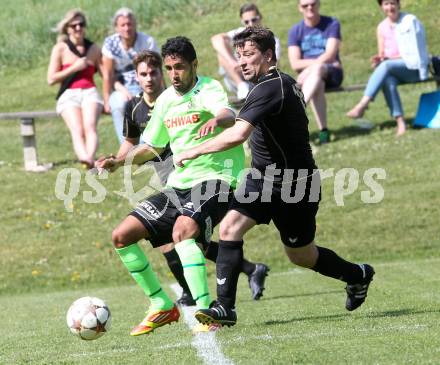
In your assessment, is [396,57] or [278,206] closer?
[278,206]

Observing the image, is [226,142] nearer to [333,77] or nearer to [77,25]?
[77,25]

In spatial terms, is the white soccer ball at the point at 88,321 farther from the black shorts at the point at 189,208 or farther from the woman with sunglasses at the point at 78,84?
the woman with sunglasses at the point at 78,84

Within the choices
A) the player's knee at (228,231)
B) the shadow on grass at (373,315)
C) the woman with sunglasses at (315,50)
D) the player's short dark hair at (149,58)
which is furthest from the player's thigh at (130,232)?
the woman with sunglasses at (315,50)

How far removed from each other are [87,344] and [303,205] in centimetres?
179

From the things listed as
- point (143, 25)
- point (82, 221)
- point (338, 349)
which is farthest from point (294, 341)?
point (143, 25)

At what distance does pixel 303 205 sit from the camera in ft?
24.5

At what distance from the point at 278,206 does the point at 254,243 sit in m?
6.44

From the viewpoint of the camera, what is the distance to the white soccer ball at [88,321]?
23.6ft

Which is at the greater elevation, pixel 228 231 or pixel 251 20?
pixel 251 20

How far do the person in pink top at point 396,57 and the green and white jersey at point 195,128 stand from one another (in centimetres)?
804

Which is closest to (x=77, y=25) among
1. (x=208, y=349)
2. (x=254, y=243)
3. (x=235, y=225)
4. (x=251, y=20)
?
(x=251, y=20)

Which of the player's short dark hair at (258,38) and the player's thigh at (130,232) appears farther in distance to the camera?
the player's thigh at (130,232)

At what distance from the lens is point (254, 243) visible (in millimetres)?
13867

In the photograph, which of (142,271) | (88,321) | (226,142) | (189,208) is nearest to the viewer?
(226,142)
